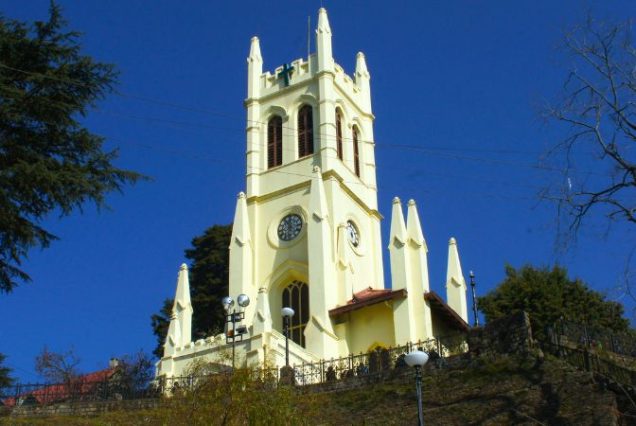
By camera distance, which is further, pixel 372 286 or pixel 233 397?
pixel 372 286

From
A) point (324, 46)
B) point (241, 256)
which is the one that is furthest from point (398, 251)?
point (324, 46)

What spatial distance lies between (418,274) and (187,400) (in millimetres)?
21742

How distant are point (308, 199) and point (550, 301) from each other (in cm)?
1294

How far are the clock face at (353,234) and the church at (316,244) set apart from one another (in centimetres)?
13

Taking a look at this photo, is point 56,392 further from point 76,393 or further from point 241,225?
point 241,225

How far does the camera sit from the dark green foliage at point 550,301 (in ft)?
160

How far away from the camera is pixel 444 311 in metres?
44.2

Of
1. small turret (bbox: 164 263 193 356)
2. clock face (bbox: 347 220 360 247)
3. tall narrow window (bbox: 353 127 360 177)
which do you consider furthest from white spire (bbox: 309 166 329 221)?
small turret (bbox: 164 263 193 356)

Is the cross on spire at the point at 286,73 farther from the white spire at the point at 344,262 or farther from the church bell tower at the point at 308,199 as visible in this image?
the white spire at the point at 344,262

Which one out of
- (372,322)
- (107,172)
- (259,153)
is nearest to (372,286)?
(372,322)

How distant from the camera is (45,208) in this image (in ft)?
81.9

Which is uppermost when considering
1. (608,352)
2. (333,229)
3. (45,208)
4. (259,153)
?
(259,153)

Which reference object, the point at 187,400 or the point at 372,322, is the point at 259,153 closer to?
the point at 372,322

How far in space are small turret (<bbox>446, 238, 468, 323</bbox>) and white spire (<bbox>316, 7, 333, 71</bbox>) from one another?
38.3 feet
